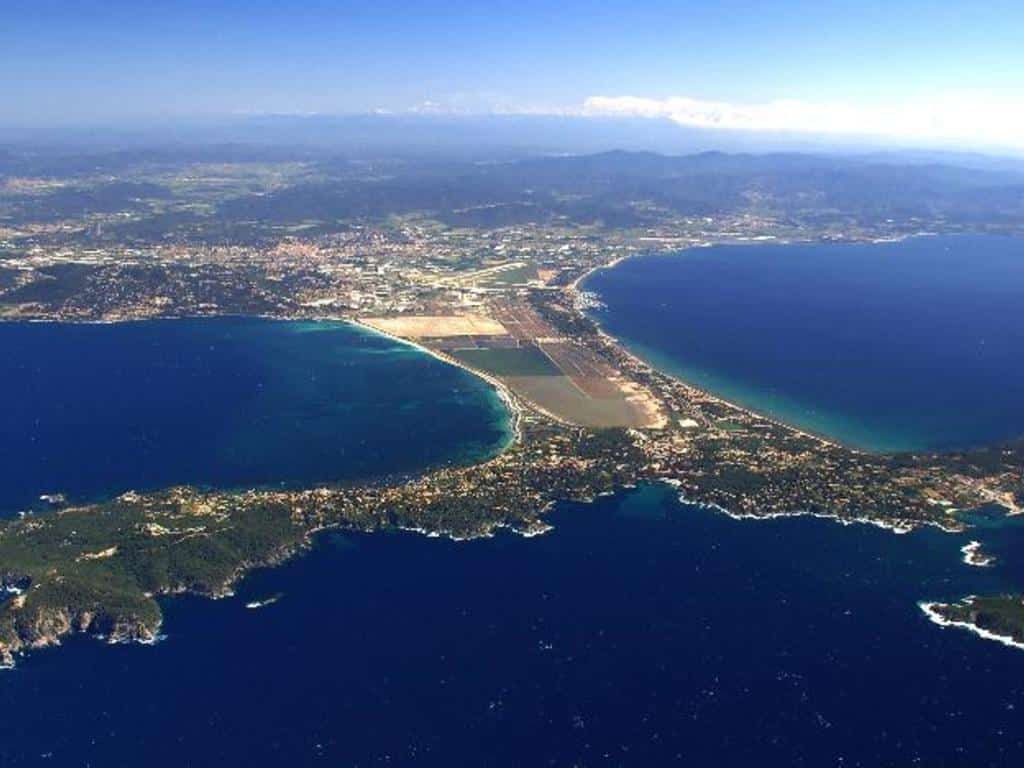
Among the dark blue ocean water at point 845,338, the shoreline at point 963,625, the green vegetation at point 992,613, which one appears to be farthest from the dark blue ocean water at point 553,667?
the dark blue ocean water at point 845,338

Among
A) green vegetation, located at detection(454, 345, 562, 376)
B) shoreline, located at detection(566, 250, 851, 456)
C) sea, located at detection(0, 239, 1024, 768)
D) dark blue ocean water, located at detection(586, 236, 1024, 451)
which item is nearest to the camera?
sea, located at detection(0, 239, 1024, 768)

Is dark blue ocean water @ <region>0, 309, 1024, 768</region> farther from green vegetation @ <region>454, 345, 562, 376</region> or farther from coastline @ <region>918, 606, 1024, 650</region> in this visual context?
green vegetation @ <region>454, 345, 562, 376</region>

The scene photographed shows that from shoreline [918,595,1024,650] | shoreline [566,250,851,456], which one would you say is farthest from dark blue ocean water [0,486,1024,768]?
shoreline [566,250,851,456]

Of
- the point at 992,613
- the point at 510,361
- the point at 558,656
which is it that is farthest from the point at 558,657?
the point at 510,361

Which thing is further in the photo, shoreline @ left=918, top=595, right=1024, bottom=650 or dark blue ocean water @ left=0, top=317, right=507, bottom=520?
dark blue ocean water @ left=0, top=317, right=507, bottom=520

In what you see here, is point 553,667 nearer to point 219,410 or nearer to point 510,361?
point 219,410

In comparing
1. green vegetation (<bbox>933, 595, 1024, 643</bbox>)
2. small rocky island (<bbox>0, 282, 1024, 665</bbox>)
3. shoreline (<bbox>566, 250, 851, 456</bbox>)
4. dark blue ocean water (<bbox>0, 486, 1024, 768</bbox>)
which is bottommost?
dark blue ocean water (<bbox>0, 486, 1024, 768</bbox>)

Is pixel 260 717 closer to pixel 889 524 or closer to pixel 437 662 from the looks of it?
pixel 437 662

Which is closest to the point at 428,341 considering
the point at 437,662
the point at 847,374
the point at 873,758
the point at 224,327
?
the point at 224,327
